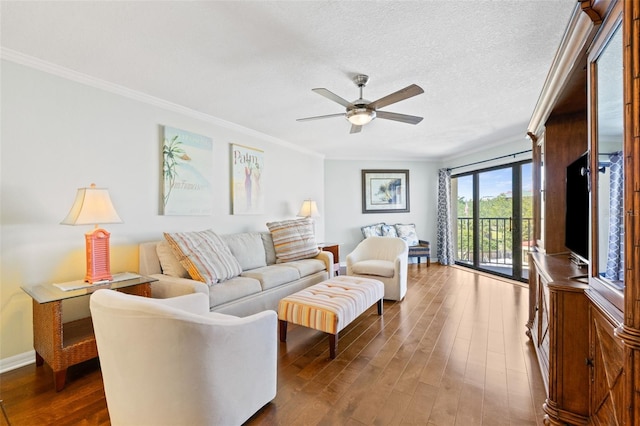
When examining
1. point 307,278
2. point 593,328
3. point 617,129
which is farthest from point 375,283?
point 617,129

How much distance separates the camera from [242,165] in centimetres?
401

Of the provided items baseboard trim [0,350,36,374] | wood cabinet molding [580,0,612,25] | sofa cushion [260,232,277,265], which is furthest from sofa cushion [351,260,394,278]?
baseboard trim [0,350,36,374]

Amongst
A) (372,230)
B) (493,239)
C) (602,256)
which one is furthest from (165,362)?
(493,239)

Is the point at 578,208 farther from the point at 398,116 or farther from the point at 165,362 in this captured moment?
the point at 165,362

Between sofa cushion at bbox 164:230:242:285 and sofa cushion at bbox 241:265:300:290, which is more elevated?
sofa cushion at bbox 164:230:242:285

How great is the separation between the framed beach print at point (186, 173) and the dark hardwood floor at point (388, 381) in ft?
5.46

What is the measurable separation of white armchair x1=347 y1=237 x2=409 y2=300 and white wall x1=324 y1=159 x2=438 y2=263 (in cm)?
182

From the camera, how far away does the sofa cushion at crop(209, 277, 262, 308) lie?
8.30ft

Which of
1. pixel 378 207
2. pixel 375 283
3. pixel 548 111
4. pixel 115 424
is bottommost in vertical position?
pixel 115 424

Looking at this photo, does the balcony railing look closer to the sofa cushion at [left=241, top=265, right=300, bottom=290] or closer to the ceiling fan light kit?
the ceiling fan light kit

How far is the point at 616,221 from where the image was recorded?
1170 millimetres

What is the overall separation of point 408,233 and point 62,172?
5.59m

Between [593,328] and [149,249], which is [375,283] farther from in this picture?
[149,249]

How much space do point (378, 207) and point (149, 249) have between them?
468cm
